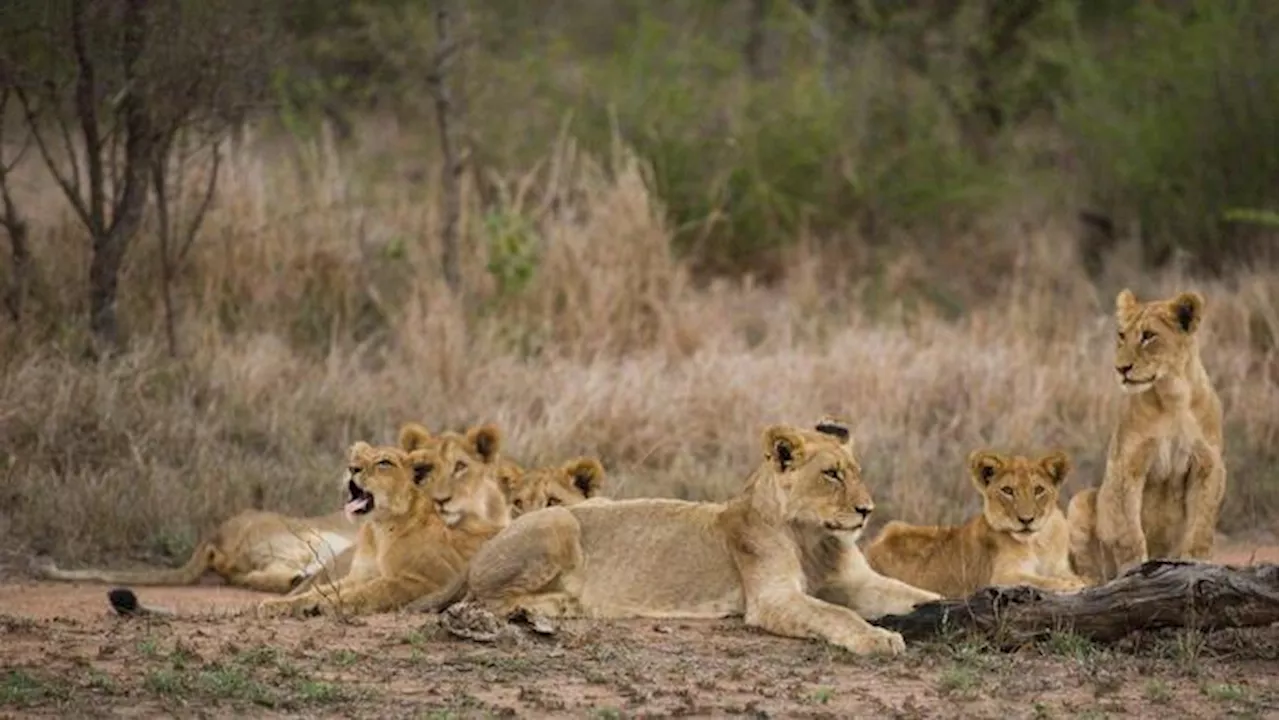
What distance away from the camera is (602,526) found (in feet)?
27.0

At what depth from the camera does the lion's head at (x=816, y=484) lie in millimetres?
7930

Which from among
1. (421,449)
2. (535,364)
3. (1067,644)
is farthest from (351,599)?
(535,364)

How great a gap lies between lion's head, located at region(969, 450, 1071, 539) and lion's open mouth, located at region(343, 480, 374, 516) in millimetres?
2073

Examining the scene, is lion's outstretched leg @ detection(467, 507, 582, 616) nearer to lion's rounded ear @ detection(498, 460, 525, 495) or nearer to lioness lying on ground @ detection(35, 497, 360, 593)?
lion's rounded ear @ detection(498, 460, 525, 495)

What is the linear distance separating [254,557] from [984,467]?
3032mm

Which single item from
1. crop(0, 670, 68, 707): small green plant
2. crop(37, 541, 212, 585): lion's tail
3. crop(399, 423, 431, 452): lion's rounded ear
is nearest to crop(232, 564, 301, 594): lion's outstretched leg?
crop(37, 541, 212, 585): lion's tail

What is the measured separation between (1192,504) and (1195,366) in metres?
0.48

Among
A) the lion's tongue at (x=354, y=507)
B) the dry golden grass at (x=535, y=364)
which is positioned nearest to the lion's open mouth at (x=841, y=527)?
the lion's tongue at (x=354, y=507)

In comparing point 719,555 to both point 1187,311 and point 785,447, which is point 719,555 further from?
point 1187,311

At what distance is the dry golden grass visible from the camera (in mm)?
11062

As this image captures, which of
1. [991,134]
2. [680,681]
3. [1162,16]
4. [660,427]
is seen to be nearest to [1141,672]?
[680,681]

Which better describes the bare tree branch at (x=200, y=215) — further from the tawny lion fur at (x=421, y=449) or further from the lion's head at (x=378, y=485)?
the lion's head at (x=378, y=485)

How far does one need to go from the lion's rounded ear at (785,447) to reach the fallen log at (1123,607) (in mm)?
584

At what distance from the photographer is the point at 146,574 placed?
32.3 ft
